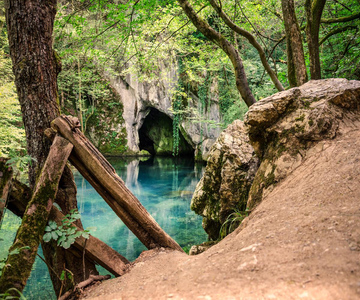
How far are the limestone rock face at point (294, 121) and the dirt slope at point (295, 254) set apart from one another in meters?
0.36

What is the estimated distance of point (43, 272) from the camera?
468cm

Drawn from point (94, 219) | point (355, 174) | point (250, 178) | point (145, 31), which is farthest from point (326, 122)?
point (94, 219)

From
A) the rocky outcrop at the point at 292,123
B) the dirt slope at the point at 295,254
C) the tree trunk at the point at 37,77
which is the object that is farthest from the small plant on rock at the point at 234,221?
the tree trunk at the point at 37,77

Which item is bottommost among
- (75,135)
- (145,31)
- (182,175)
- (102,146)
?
(182,175)

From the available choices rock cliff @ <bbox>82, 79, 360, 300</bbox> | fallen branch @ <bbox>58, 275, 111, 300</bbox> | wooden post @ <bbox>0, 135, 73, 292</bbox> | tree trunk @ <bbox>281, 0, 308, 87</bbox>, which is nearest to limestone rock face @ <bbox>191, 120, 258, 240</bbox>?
rock cliff @ <bbox>82, 79, 360, 300</bbox>

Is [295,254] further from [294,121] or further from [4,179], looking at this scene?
[4,179]

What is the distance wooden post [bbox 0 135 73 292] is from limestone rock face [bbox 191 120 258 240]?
8.45 ft

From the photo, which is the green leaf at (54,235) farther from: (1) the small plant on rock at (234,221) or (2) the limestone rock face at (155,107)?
(2) the limestone rock face at (155,107)

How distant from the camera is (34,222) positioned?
210cm

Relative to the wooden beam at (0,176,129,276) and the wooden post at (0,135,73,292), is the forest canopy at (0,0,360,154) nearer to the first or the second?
the wooden post at (0,135,73,292)

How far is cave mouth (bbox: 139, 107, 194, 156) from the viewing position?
24.6m

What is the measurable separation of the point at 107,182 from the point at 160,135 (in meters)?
23.2

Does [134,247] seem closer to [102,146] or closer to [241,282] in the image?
[241,282]

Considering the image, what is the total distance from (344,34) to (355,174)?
532 centimetres
